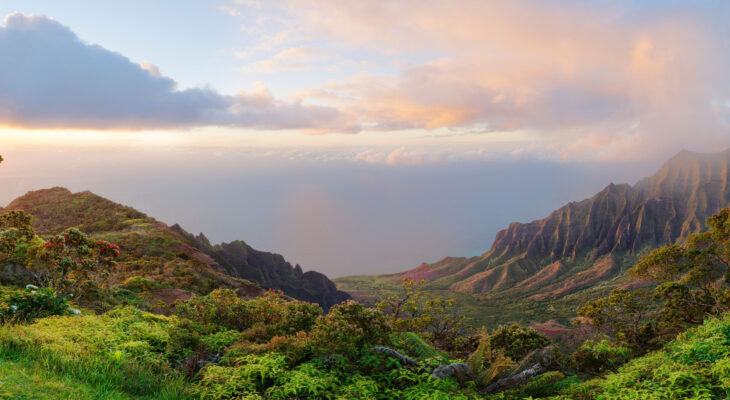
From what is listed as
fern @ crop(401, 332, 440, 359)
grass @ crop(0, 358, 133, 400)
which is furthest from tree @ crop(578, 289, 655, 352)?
grass @ crop(0, 358, 133, 400)

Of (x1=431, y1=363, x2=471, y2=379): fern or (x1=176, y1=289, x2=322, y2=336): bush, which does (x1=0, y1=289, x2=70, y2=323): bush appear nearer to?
(x1=176, y1=289, x2=322, y2=336): bush

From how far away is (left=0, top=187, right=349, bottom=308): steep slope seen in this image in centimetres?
2692

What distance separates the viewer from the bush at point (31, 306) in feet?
32.4

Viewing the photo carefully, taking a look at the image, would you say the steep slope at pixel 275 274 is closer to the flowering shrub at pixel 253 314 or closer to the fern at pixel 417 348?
the flowering shrub at pixel 253 314

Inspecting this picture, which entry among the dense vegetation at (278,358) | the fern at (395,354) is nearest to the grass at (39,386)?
the dense vegetation at (278,358)

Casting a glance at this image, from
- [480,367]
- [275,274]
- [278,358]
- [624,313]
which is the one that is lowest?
[275,274]

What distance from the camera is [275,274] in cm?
7069

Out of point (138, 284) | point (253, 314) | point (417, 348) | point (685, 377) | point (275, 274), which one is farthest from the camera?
point (275, 274)

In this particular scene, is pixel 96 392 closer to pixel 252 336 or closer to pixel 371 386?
pixel 252 336

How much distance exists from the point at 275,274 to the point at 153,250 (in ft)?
129

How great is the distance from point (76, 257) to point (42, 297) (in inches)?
137

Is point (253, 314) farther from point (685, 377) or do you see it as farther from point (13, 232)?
point (685, 377)

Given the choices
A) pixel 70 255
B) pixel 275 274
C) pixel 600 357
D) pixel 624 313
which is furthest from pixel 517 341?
pixel 275 274

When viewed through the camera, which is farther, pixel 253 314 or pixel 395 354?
pixel 253 314
